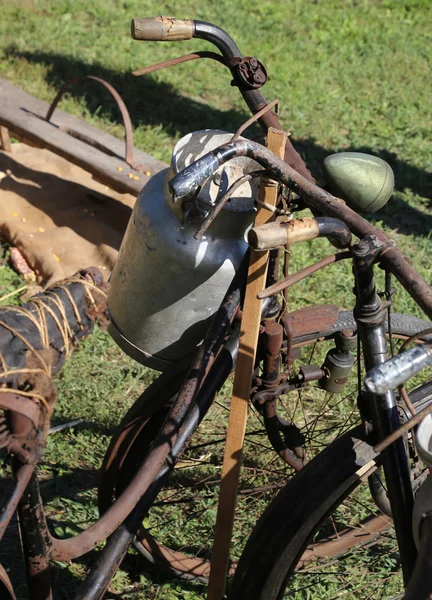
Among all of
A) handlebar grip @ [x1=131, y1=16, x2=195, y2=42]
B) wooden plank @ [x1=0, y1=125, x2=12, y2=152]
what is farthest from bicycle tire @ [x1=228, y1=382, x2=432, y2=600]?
wooden plank @ [x1=0, y1=125, x2=12, y2=152]

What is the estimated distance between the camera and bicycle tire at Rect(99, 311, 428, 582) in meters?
2.14

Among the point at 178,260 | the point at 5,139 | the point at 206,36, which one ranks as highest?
the point at 5,139

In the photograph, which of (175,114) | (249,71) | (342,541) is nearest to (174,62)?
(249,71)

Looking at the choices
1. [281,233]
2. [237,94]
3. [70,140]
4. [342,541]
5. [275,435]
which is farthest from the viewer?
[237,94]

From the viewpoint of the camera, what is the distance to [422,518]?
143cm

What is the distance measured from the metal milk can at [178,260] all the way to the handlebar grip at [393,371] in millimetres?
776

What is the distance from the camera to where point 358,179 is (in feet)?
5.61

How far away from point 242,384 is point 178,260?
1.27ft

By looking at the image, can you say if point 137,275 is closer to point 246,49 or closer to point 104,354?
point 104,354

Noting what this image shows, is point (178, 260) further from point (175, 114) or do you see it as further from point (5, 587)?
point (175, 114)

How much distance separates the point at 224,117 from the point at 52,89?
1.31m

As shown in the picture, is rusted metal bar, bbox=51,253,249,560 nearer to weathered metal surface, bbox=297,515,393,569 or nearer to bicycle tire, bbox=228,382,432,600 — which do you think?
bicycle tire, bbox=228,382,432,600

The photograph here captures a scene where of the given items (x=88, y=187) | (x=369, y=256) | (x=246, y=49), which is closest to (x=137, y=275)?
(x=369, y=256)

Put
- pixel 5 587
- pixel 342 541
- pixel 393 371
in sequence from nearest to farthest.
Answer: pixel 393 371 → pixel 5 587 → pixel 342 541
